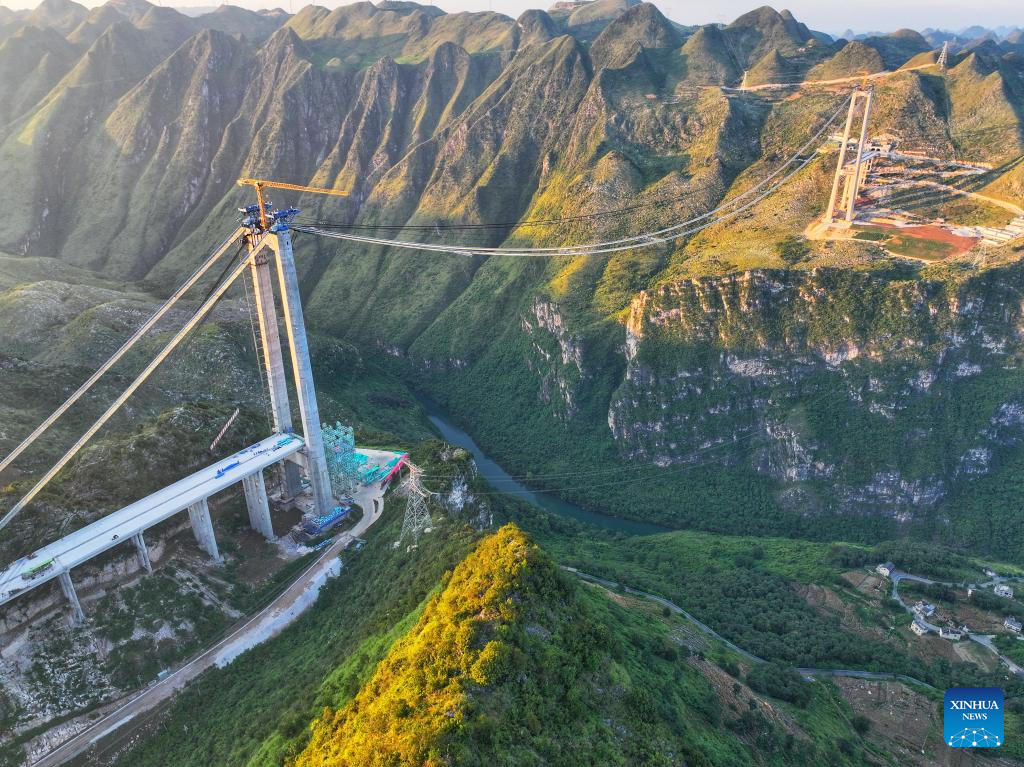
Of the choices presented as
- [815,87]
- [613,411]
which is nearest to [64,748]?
[613,411]

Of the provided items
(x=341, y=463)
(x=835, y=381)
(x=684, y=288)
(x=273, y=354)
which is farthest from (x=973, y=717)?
(x=684, y=288)

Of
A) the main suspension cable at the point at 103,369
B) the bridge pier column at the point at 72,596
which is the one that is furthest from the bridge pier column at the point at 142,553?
the main suspension cable at the point at 103,369

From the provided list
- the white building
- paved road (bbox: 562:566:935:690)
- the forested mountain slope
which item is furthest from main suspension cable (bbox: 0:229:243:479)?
the white building

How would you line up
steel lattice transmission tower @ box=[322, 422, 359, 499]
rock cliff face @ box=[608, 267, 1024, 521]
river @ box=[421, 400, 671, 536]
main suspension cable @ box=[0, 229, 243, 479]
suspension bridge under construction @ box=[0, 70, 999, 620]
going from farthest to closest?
river @ box=[421, 400, 671, 536], rock cliff face @ box=[608, 267, 1024, 521], steel lattice transmission tower @ box=[322, 422, 359, 499], main suspension cable @ box=[0, 229, 243, 479], suspension bridge under construction @ box=[0, 70, 999, 620]

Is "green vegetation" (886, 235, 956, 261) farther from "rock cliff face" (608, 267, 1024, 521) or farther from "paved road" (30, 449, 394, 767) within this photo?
"paved road" (30, 449, 394, 767)

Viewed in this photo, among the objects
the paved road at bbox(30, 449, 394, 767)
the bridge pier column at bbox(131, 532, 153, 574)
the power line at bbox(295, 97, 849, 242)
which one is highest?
A: the power line at bbox(295, 97, 849, 242)

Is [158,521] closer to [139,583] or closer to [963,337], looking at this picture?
[139,583]
